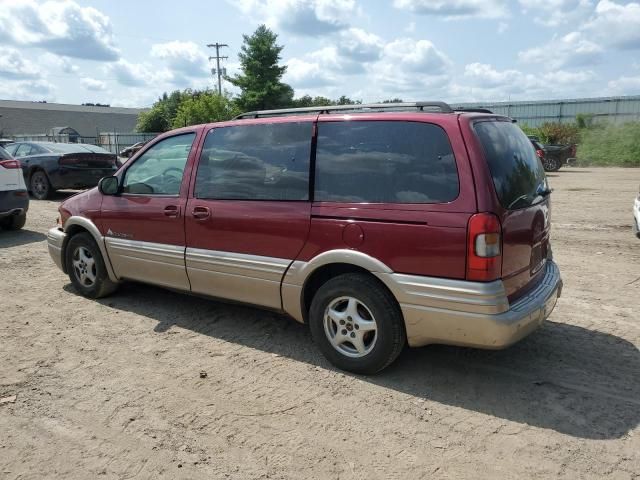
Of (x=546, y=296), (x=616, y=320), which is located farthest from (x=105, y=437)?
(x=616, y=320)

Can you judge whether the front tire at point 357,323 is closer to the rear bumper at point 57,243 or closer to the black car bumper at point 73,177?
the rear bumper at point 57,243

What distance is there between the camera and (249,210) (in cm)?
420

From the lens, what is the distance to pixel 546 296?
376cm

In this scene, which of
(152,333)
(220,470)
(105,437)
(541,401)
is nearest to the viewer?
(220,470)

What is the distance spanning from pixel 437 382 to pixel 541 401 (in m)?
0.66

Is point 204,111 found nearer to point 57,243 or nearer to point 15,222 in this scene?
point 15,222

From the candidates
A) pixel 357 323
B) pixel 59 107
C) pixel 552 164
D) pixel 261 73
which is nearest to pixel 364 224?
pixel 357 323

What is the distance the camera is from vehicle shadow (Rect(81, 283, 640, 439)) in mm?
3326

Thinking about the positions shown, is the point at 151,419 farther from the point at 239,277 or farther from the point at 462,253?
the point at 462,253

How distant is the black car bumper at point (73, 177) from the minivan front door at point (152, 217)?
8.54 meters

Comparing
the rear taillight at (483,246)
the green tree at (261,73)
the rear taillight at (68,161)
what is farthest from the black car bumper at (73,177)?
the green tree at (261,73)

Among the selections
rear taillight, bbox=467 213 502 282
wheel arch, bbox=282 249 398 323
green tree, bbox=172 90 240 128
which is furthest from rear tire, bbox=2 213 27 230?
green tree, bbox=172 90 240 128

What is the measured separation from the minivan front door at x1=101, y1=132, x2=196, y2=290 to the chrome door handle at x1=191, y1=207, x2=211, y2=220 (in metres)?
0.15

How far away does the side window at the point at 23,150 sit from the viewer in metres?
13.4
